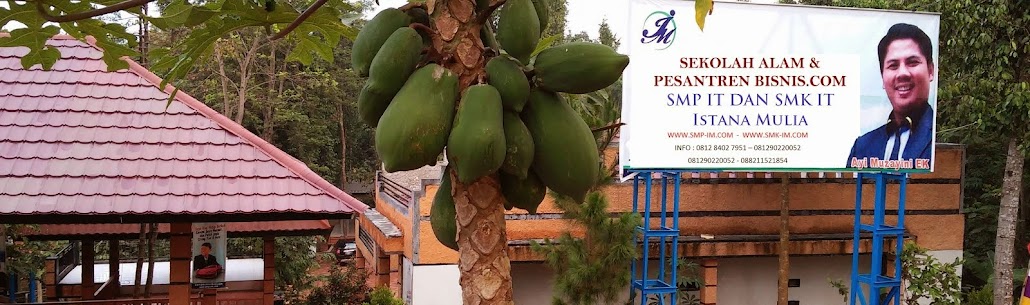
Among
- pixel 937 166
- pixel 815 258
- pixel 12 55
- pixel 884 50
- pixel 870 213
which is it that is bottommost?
pixel 815 258

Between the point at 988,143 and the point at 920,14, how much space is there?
6.21m

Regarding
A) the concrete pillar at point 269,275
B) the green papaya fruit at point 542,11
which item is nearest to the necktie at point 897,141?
the concrete pillar at point 269,275

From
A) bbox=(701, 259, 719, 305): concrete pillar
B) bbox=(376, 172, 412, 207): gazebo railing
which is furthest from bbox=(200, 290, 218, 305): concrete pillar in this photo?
bbox=(701, 259, 719, 305): concrete pillar

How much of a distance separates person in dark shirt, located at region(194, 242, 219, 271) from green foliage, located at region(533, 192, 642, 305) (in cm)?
319

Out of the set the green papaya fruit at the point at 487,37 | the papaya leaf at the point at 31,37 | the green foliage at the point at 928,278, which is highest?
the papaya leaf at the point at 31,37

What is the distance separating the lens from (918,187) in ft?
35.6

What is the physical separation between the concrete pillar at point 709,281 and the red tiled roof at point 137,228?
16.0 feet

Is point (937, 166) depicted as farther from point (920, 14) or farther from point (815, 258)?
point (920, 14)

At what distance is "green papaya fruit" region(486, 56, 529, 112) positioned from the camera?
105cm

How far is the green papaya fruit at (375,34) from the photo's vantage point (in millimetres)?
1222

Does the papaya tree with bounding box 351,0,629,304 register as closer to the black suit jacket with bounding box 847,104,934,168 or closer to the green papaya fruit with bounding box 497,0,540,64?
the green papaya fruit with bounding box 497,0,540,64

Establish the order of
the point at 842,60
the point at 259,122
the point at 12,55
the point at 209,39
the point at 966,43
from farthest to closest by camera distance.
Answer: the point at 259,122
the point at 966,43
the point at 842,60
the point at 12,55
the point at 209,39

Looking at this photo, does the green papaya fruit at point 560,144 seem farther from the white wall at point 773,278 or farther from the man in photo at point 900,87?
the white wall at point 773,278

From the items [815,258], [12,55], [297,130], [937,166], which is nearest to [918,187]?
[937,166]
